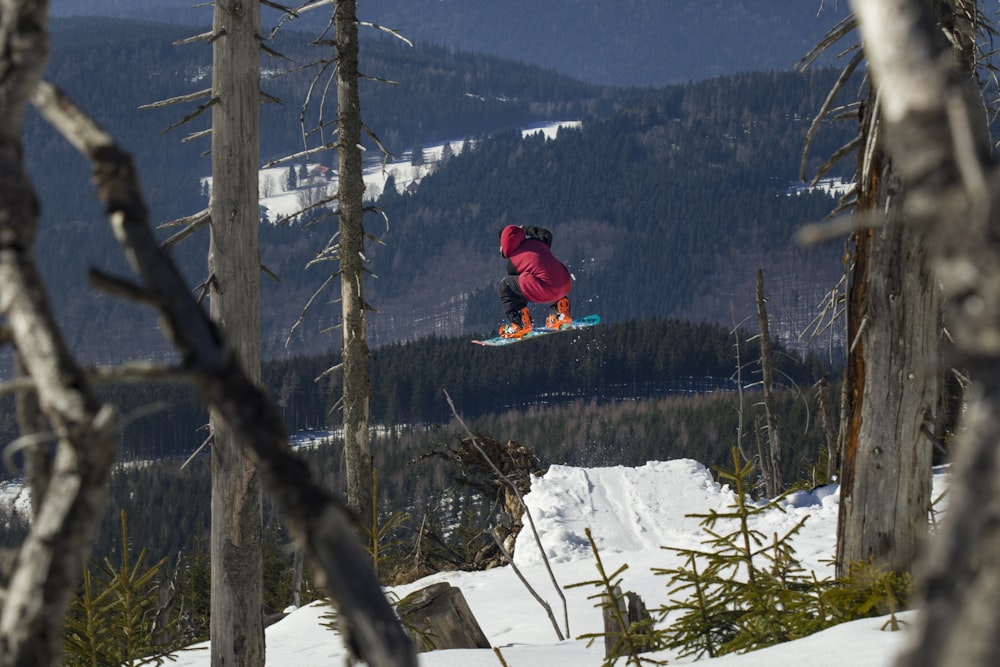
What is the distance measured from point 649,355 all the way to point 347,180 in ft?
333

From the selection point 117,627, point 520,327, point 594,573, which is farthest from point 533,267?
point 117,627

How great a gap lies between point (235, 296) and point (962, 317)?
5.30 meters

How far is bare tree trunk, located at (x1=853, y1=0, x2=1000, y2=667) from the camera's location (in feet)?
3.04

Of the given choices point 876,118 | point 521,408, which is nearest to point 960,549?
point 876,118

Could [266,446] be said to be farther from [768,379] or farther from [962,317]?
[768,379]

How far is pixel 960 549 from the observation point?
937 mm

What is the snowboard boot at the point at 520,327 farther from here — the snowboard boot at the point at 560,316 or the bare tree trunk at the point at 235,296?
the bare tree trunk at the point at 235,296

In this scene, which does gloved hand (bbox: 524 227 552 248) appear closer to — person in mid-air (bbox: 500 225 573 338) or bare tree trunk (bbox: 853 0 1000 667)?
person in mid-air (bbox: 500 225 573 338)

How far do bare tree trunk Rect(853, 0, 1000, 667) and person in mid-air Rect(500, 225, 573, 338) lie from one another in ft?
34.8

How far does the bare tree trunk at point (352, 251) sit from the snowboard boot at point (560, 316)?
2.37 meters

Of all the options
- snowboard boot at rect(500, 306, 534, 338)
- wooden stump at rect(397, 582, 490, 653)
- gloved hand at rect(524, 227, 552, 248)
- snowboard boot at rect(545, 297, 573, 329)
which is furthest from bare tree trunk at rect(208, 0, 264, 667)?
snowboard boot at rect(545, 297, 573, 329)

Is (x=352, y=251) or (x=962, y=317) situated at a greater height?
(x=352, y=251)

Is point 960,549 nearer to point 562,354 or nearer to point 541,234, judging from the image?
point 541,234

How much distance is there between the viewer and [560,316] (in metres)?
12.6
